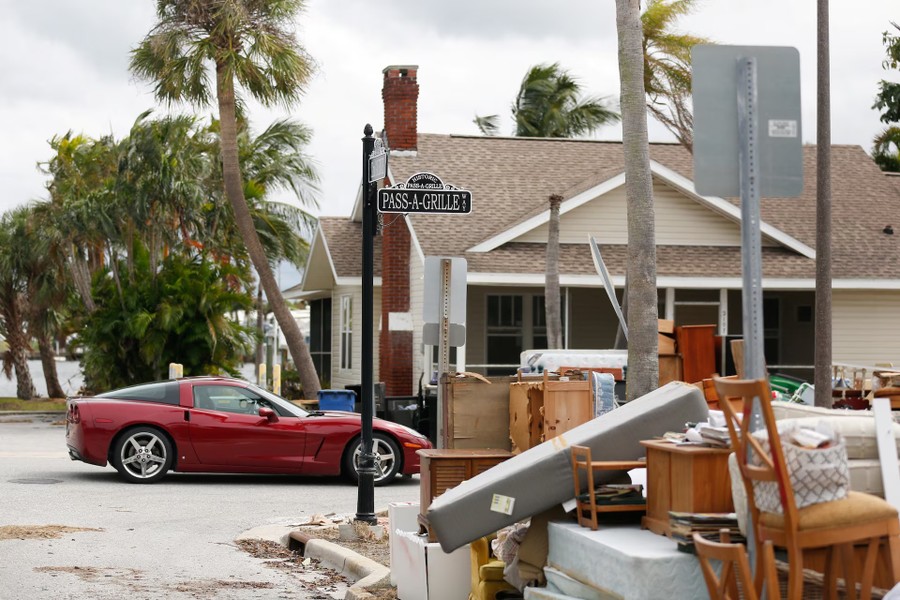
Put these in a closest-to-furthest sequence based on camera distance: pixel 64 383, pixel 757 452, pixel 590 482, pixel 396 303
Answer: pixel 757 452 < pixel 590 482 < pixel 396 303 < pixel 64 383

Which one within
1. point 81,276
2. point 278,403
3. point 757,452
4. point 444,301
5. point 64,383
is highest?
point 81,276

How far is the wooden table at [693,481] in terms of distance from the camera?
20.4 ft

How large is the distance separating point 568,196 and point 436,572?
63.6 ft

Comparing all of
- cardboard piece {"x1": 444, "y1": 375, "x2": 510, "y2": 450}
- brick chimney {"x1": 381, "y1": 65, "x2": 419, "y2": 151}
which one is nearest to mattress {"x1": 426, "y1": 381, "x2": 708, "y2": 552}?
cardboard piece {"x1": 444, "y1": 375, "x2": 510, "y2": 450}

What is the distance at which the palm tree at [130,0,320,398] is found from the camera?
27.2 metres

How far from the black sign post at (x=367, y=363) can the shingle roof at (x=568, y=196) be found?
43.8ft

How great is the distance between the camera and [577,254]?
1060 inches

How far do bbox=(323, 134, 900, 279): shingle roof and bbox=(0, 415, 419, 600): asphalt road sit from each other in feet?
33.5

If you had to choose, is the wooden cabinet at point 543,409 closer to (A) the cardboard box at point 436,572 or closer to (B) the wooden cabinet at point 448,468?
(B) the wooden cabinet at point 448,468

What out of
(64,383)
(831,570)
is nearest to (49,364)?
(64,383)

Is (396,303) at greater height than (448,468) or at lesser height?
greater

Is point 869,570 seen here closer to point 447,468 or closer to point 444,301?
point 447,468

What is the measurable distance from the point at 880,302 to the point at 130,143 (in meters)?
18.4

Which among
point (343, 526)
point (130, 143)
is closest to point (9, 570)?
point (343, 526)
